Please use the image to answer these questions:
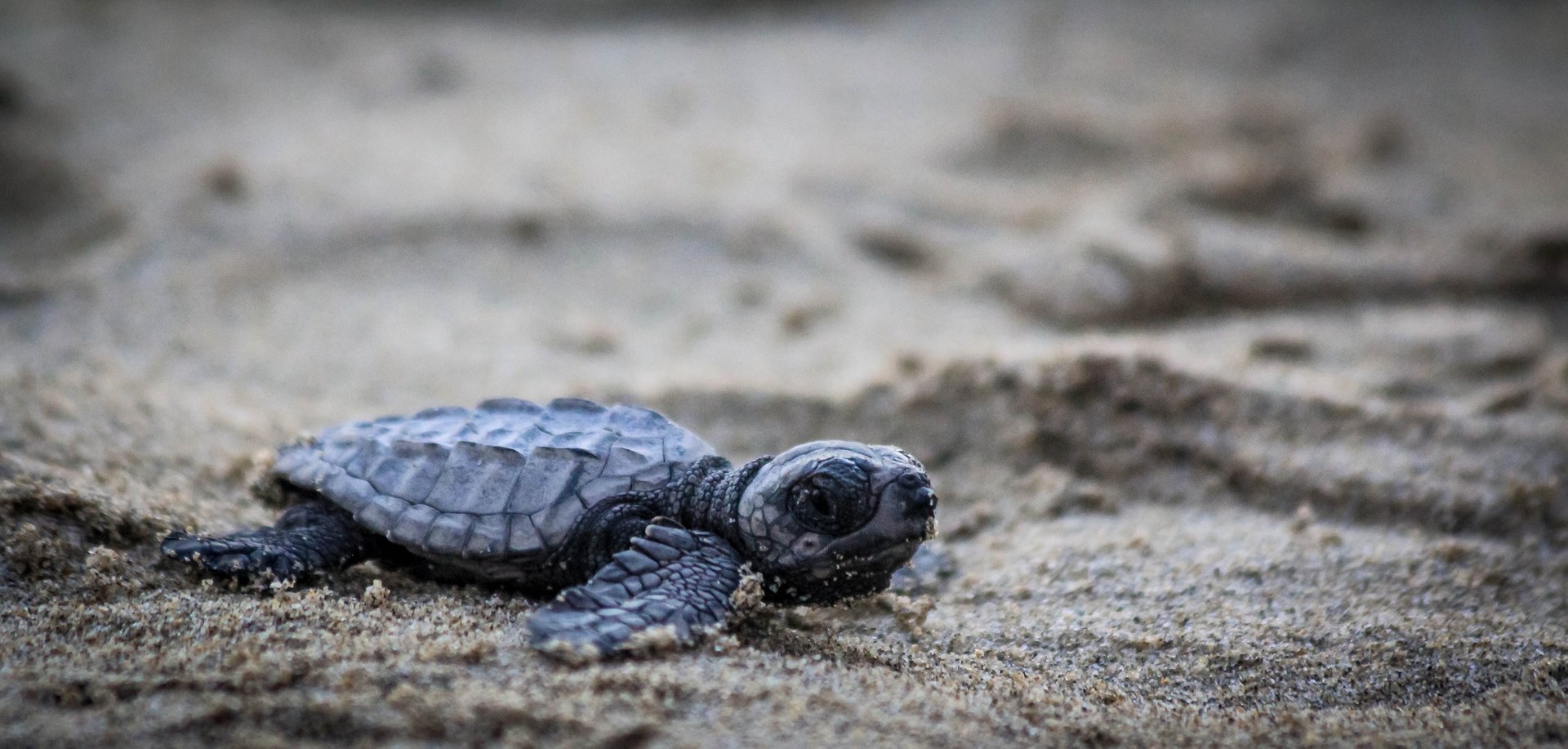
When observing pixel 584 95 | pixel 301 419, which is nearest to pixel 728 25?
pixel 584 95

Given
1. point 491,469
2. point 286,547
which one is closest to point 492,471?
point 491,469

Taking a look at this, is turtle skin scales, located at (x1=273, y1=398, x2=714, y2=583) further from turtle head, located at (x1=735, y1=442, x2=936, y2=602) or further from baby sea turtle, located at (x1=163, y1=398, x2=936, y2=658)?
turtle head, located at (x1=735, y1=442, x2=936, y2=602)

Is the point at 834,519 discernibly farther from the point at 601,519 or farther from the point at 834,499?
the point at 601,519

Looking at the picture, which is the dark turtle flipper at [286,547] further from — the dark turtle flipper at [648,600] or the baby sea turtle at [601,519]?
the dark turtle flipper at [648,600]

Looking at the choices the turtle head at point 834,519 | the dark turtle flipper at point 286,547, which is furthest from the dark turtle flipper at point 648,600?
the dark turtle flipper at point 286,547

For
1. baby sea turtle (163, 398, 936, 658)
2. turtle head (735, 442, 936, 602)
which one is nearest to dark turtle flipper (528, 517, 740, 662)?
baby sea turtle (163, 398, 936, 658)
